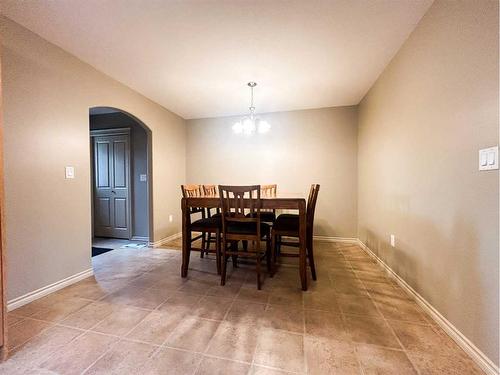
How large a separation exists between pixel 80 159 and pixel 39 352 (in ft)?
5.67

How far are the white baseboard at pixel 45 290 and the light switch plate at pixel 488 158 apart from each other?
3339 mm

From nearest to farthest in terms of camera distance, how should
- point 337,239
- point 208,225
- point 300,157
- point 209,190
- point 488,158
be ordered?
point 488,158 → point 208,225 → point 209,190 → point 337,239 → point 300,157

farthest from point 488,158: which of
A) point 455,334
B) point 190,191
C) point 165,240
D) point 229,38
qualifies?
point 165,240

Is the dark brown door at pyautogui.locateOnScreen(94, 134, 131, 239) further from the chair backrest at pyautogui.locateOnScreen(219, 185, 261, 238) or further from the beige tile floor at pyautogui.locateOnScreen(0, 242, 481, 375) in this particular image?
the chair backrest at pyautogui.locateOnScreen(219, 185, 261, 238)

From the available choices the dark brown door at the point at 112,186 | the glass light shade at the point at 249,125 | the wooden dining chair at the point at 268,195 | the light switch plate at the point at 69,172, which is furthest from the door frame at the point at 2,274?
the dark brown door at the point at 112,186

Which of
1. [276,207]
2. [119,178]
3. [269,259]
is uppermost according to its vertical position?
[119,178]

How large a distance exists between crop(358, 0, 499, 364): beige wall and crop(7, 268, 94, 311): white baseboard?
3.19 m

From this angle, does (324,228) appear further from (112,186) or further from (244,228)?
(112,186)

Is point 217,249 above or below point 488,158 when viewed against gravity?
below

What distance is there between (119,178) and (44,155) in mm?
2155

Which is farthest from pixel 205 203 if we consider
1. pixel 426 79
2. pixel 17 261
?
pixel 426 79

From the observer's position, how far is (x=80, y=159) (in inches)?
89.8

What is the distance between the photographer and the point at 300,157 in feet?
12.6

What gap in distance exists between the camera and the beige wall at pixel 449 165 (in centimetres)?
113
